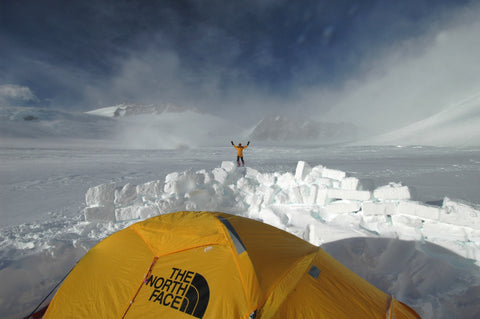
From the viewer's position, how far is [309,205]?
4.12 m

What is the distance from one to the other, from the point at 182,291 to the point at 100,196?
3.77 m

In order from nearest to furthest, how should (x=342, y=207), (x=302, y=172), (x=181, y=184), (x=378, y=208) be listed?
(x=378, y=208) → (x=342, y=207) → (x=181, y=184) → (x=302, y=172)

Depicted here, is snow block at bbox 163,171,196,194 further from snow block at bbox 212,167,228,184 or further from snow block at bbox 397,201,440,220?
snow block at bbox 397,201,440,220

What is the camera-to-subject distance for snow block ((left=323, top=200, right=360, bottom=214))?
3594 millimetres

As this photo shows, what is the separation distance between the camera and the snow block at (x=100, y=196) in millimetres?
4406

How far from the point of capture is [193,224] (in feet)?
6.54

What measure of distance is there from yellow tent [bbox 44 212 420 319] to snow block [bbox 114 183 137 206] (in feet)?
8.78

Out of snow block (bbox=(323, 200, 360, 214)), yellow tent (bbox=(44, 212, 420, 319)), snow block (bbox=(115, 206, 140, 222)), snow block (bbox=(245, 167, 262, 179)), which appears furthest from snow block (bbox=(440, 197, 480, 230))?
snow block (bbox=(115, 206, 140, 222))

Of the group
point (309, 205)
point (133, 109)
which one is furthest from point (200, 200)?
point (133, 109)

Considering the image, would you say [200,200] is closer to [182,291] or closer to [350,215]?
[350,215]

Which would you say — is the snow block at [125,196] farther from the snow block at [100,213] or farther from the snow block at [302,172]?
the snow block at [302,172]

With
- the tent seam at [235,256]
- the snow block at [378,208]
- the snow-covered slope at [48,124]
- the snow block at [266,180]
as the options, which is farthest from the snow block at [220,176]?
the snow-covered slope at [48,124]

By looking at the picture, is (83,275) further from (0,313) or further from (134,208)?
(134,208)

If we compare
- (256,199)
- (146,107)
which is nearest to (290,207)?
(256,199)
